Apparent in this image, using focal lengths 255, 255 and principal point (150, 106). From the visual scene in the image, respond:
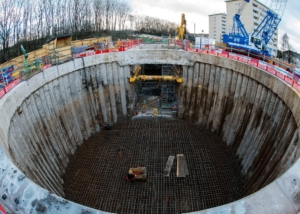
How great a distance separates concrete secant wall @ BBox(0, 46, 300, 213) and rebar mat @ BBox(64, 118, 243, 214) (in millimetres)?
821

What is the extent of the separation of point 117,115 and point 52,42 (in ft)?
30.4

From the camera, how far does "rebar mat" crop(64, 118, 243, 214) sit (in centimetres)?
1212

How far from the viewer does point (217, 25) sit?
233 ft

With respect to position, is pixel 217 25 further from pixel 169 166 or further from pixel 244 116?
pixel 169 166

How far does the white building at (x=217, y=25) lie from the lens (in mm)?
69500

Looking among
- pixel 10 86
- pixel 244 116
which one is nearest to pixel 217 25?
pixel 244 116

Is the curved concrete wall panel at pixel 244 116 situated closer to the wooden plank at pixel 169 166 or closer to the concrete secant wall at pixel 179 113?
the concrete secant wall at pixel 179 113

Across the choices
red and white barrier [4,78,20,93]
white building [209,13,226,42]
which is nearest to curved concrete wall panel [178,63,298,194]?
red and white barrier [4,78,20,93]

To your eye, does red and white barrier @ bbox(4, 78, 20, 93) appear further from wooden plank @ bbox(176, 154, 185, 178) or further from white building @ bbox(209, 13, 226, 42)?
white building @ bbox(209, 13, 226, 42)

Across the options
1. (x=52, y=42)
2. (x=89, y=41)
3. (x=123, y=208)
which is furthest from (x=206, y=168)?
(x=89, y=41)

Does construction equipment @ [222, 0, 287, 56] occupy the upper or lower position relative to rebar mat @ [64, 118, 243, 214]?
upper

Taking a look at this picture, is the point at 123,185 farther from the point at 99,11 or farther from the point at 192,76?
the point at 99,11

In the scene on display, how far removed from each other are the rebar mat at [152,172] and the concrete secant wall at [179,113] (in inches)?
32.3

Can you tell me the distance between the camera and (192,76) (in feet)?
67.4
